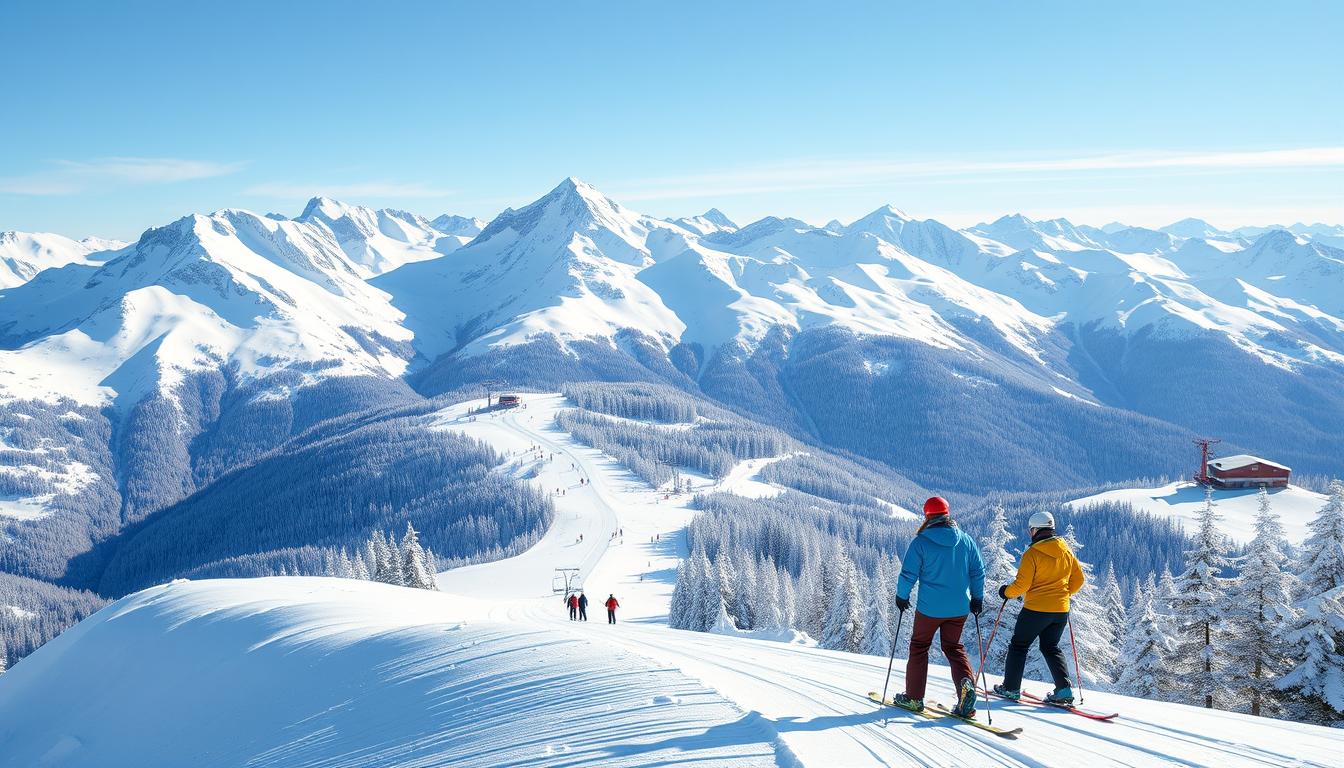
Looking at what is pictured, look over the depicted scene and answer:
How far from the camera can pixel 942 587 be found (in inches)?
Result: 356

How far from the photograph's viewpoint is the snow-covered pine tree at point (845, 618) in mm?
40188

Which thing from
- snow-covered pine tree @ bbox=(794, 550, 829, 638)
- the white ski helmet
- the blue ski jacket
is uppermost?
the white ski helmet

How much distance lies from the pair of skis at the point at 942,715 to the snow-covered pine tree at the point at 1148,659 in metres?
18.3

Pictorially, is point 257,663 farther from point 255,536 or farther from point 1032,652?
point 255,536

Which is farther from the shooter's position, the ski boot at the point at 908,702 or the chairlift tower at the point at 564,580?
the chairlift tower at the point at 564,580

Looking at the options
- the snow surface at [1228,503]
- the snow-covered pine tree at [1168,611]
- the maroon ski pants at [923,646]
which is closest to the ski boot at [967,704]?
the maroon ski pants at [923,646]

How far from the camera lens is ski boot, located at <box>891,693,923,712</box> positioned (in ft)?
29.7

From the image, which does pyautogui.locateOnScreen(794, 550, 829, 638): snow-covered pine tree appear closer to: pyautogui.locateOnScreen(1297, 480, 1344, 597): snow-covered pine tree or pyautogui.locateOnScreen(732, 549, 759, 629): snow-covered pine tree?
pyautogui.locateOnScreen(732, 549, 759, 629): snow-covered pine tree

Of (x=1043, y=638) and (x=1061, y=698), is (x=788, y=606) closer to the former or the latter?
(x=1061, y=698)

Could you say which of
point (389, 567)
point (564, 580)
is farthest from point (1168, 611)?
point (564, 580)

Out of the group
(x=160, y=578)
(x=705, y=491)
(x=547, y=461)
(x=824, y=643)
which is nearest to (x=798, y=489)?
(x=705, y=491)

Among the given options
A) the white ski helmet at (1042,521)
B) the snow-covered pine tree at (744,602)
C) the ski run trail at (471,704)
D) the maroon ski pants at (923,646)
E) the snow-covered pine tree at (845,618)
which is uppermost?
the white ski helmet at (1042,521)

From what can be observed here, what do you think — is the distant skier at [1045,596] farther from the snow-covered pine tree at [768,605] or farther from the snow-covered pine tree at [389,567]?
the snow-covered pine tree at [389,567]

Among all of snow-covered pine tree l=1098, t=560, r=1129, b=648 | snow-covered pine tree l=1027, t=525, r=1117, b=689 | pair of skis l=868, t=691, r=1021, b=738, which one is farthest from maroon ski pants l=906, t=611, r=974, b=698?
snow-covered pine tree l=1098, t=560, r=1129, b=648
